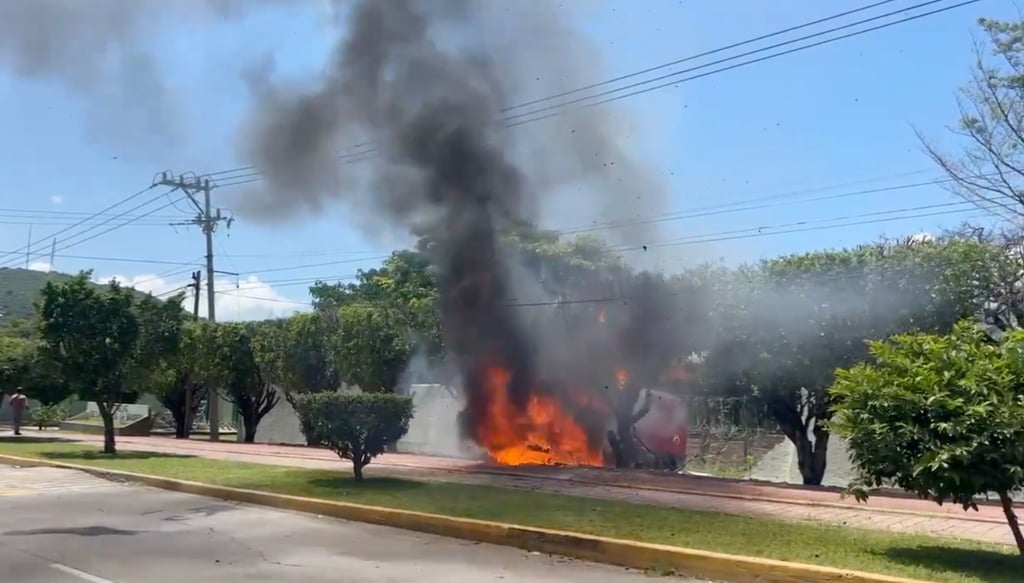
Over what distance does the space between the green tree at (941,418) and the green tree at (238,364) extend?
24.0 metres

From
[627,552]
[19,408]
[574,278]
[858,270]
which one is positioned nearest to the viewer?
[627,552]

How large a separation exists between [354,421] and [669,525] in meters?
5.34

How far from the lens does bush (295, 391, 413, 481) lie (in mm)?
12891

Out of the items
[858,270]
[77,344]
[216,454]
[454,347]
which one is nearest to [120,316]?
[77,344]

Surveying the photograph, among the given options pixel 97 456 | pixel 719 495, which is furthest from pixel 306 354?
pixel 719 495

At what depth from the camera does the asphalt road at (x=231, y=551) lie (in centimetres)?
723

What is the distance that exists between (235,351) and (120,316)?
10078 mm

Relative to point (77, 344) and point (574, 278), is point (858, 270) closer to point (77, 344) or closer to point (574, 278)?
point (574, 278)

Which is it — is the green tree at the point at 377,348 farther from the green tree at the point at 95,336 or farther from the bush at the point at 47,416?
the bush at the point at 47,416

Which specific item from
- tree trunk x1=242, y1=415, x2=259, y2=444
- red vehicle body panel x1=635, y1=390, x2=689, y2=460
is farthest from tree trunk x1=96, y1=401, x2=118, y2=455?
red vehicle body panel x1=635, y1=390, x2=689, y2=460

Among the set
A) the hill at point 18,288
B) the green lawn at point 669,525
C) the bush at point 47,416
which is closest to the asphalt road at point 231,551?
the green lawn at point 669,525

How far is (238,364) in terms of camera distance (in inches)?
1176

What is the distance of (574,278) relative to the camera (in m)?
20.2

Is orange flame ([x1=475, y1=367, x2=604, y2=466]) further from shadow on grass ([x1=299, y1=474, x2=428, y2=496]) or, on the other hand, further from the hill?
the hill
